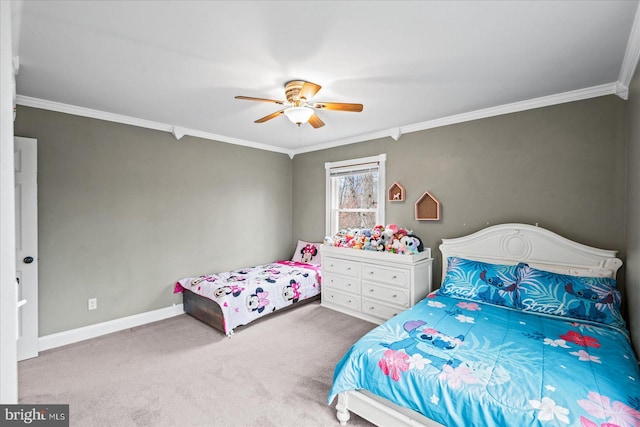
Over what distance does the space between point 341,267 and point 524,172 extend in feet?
7.60

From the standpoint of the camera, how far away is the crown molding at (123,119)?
2848 millimetres

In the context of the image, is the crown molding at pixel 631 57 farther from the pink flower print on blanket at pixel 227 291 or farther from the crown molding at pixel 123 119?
the crown molding at pixel 123 119

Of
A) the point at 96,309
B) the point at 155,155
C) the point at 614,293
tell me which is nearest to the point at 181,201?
the point at 155,155

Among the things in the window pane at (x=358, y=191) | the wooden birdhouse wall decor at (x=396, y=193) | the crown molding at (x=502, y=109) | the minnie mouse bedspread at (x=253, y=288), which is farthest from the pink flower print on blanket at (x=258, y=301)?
the crown molding at (x=502, y=109)

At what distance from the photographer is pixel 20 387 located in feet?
7.64

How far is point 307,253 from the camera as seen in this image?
4871mm

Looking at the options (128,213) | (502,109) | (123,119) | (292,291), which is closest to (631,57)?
(502,109)

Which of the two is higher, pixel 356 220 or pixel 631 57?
pixel 631 57

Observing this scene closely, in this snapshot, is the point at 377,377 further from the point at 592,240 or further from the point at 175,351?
the point at 592,240

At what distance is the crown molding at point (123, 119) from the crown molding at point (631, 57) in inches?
161

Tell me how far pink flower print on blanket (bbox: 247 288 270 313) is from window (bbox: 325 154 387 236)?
5.21 ft

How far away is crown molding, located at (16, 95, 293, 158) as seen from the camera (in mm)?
2848

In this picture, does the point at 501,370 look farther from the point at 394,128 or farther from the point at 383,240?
the point at 394,128

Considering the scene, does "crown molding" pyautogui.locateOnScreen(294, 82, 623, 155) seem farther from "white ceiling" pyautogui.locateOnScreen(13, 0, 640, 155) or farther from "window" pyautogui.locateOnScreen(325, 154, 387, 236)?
"window" pyautogui.locateOnScreen(325, 154, 387, 236)
